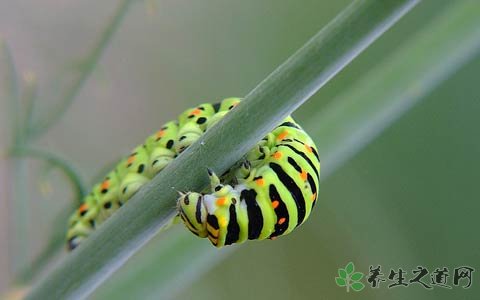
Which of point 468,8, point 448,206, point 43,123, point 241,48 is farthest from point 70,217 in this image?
point 241,48

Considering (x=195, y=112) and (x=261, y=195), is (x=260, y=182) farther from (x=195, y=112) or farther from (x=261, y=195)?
(x=195, y=112)

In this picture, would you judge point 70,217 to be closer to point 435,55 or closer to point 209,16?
point 435,55

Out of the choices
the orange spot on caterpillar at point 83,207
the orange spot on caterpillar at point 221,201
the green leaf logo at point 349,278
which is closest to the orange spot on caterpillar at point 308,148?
the orange spot on caterpillar at point 221,201

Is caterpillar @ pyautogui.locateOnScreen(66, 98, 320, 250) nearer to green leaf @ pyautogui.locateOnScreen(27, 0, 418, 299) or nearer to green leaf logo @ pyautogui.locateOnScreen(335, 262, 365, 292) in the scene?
green leaf @ pyautogui.locateOnScreen(27, 0, 418, 299)

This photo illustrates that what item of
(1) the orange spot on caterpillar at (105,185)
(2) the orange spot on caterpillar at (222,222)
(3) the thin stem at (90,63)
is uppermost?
(3) the thin stem at (90,63)

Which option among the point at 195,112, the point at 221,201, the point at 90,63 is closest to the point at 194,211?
the point at 221,201

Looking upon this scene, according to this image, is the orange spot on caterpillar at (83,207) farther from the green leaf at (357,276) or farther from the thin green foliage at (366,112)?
the green leaf at (357,276)
